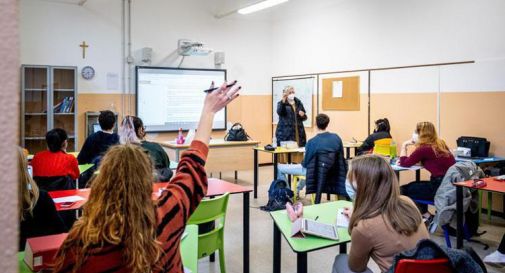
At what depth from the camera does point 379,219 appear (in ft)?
7.23

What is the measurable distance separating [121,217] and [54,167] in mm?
2879

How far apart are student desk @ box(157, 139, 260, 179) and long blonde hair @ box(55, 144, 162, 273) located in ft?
18.5

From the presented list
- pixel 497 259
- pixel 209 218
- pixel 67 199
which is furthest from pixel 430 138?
pixel 67 199

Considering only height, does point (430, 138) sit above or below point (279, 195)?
above

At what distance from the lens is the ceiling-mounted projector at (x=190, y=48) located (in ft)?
28.0

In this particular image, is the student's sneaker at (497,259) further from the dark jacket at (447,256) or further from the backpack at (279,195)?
the dark jacket at (447,256)

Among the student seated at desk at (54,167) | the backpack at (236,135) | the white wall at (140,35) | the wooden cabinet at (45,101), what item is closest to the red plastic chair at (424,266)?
the student seated at desk at (54,167)

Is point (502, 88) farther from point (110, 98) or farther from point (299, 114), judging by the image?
point (110, 98)

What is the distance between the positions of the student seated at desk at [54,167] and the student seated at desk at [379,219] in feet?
8.72

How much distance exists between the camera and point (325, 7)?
27.9ft

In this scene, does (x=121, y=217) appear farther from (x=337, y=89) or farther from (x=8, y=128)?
(x=337, y=89)

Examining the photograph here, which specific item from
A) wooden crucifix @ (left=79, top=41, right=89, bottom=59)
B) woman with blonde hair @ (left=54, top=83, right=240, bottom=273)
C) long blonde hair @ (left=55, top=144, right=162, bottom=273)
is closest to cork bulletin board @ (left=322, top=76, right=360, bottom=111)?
wooden crucifix @ (left=79, top=41, right=89, bottom=59)

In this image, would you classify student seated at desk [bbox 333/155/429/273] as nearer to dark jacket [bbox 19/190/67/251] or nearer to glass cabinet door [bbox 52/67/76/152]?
dark jacket [bbox 19/190/67/251]

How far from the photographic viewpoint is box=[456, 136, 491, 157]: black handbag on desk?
19.0ft
